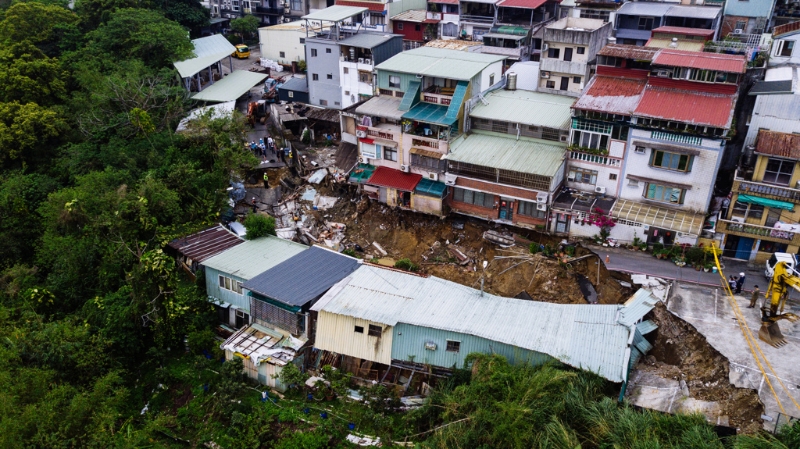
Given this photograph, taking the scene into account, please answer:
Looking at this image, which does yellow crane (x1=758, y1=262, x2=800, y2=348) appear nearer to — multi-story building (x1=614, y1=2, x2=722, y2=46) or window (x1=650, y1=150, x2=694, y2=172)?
window (x1=650, y1=150, x2=694, y2=172)

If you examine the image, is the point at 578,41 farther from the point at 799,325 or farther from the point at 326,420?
the point at 326,420

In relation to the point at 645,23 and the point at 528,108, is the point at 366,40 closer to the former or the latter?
the point at 528,108

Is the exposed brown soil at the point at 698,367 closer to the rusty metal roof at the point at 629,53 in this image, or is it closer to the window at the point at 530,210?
the window at the point at 530,210

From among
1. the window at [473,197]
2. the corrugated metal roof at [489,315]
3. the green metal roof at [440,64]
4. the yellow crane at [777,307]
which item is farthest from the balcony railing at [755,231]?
the green metal roof at [440,64]

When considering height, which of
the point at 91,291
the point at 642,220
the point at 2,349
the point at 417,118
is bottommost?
the point at 91,291

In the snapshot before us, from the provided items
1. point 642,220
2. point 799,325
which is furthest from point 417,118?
point 799,325
